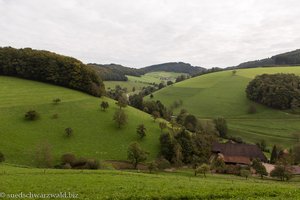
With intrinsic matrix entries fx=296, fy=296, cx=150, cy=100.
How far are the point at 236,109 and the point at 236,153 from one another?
61771 millimetres

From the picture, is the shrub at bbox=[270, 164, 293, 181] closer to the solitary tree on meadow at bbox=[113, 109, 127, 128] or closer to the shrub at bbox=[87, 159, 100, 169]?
the shrub at bbox=[87, 159, 100, 169]

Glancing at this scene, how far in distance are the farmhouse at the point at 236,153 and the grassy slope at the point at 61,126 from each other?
21090mm

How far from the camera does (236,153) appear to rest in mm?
92438

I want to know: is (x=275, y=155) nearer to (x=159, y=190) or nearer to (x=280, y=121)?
(x=280, y=121)

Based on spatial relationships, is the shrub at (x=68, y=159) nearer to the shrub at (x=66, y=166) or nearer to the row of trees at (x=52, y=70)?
the shrub at (x=66, y=166)

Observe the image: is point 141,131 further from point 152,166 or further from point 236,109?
point 236,109

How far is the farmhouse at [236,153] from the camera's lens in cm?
8944

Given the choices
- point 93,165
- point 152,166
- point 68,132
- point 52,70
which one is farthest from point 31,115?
point 152,166

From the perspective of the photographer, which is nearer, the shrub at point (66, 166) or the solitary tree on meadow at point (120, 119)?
the shrub at point (66, 166)

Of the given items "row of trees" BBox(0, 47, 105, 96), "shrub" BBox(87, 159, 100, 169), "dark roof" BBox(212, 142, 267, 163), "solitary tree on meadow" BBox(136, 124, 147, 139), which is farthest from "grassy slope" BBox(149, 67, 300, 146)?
"shrub" BBox(87, 159, 100, 169)

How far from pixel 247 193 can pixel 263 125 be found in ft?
363

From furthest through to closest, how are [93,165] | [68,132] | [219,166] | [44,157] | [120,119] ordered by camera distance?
1. [120,119]
2. [68,132]
3. [219,166]
4. [44,157]
5. [93,165]

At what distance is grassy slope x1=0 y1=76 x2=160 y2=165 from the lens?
236ft

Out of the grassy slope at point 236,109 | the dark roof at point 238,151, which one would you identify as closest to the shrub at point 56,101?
the dark roof at point 238,151
